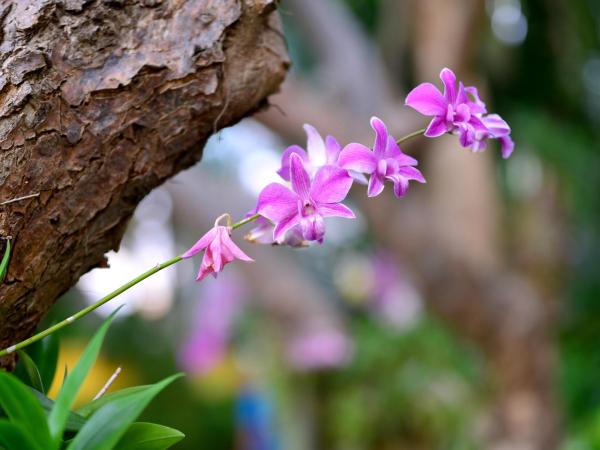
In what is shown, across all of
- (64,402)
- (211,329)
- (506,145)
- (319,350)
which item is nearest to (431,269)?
(319,350)

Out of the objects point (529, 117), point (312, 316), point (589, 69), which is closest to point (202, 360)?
point (312, 316)

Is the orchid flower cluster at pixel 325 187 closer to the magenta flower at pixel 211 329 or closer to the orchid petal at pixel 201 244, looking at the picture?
the orchid petal at pixel 201 244

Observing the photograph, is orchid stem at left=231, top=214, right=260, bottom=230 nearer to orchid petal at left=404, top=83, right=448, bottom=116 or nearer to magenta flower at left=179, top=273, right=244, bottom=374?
orchid petal at left=404, top=83, right=448, bottom=116

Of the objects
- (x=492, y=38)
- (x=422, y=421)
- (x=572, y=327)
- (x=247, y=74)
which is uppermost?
(x=247, y=74)

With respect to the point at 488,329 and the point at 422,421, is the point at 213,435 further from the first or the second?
the point at 488,329

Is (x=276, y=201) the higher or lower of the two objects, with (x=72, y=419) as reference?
higher

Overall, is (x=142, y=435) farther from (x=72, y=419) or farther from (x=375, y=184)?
(x=375, y=184)
